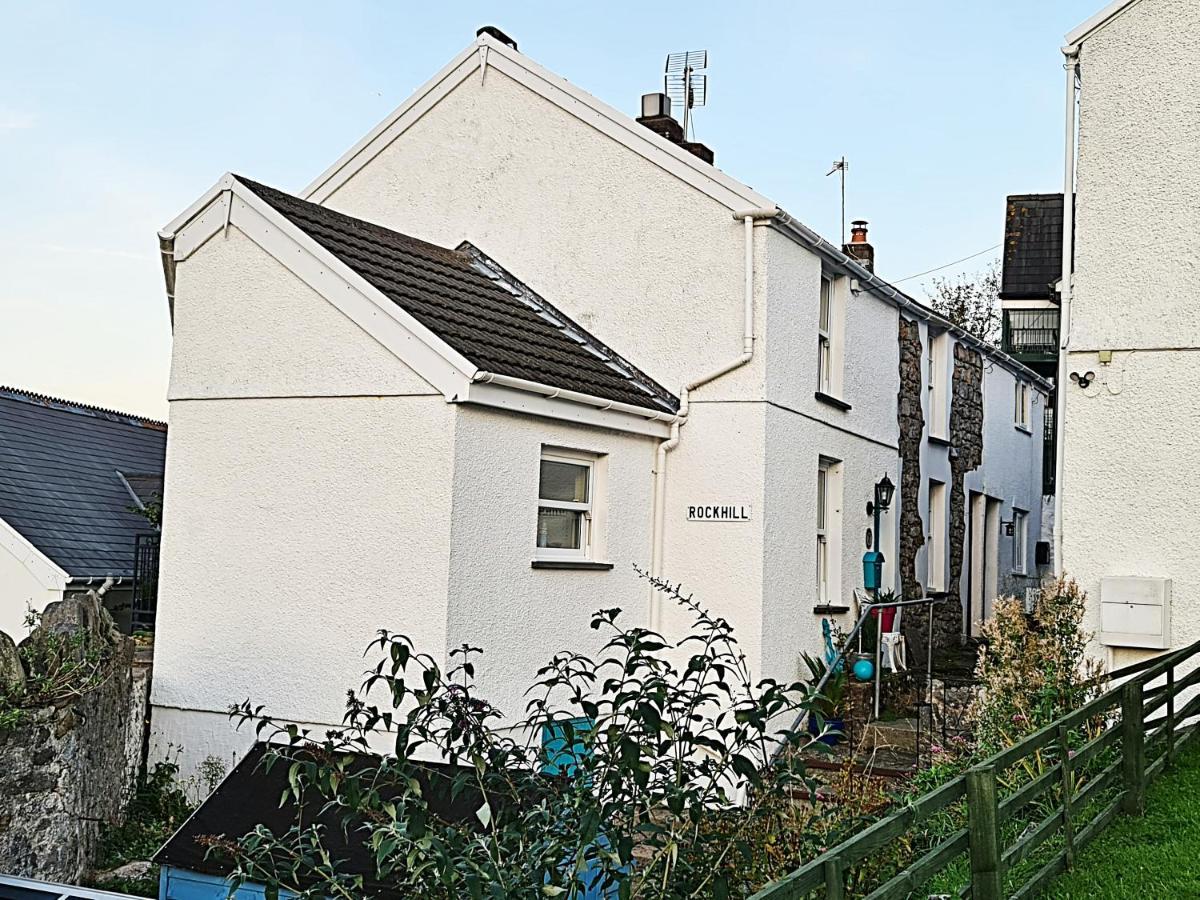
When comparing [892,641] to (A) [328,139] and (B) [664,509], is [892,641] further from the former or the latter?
(A) [328,139]

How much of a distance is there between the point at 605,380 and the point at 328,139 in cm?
552

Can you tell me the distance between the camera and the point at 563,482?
11320mm

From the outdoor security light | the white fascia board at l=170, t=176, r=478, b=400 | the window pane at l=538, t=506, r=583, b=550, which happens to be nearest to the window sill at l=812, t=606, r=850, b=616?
the outdoor security light

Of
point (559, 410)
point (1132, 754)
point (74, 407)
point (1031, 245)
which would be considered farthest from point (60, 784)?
point (1031, 245)

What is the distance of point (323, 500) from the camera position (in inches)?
405

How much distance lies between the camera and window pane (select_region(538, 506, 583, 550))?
11062mm

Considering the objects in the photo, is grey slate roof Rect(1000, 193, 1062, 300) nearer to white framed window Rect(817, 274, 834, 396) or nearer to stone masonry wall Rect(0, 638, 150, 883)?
white framed window Rect(817, 274, 834, 396)

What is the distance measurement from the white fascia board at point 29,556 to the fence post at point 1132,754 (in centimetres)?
1368

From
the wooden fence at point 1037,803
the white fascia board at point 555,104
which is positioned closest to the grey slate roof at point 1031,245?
the white fascia board at point 555,104

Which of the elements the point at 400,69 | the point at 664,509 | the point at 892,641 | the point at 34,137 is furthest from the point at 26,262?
the point at 892,641

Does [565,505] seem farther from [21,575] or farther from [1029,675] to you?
[21,575]

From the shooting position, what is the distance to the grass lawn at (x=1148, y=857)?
6539 mm

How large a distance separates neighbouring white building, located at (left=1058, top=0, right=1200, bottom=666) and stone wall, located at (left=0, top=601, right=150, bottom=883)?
26.6ft

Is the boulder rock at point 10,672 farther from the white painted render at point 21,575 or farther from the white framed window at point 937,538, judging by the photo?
the white framed window at point 937,538
